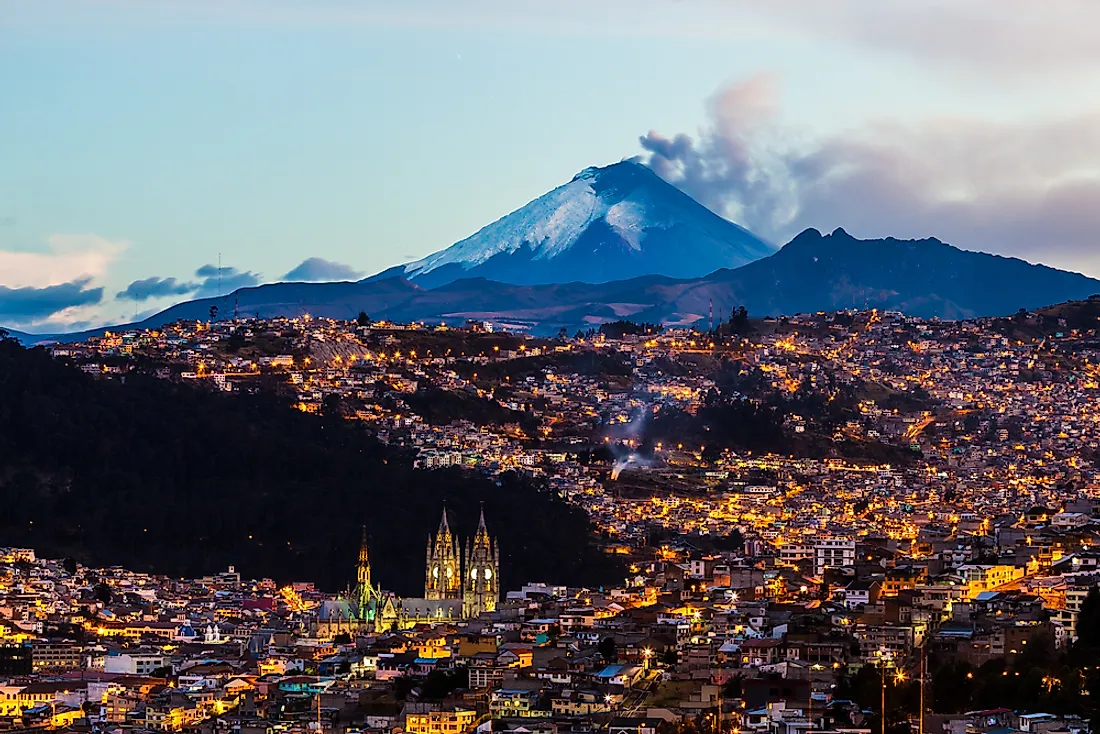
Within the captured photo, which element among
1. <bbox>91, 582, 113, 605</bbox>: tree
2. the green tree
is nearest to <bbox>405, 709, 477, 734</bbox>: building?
the green tree

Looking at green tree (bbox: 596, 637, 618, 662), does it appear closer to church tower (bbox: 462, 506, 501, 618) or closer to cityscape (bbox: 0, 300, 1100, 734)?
cityscape (bbox: 0, 300, 1100, 734)

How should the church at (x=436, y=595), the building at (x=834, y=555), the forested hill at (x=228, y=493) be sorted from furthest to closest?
the forested hill at (x=228, y=493) < the building at (x=834, y=555) < the church at (x=436, y=595)

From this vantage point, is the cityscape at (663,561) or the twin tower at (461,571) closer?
the cityscape at (663,561)

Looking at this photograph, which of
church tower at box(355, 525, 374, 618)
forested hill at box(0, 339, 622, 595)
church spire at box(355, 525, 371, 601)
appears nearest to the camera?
church tower at box(355, 525, 374, 618)

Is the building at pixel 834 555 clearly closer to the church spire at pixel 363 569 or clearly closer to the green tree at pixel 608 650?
the church spire at pixel 363 569

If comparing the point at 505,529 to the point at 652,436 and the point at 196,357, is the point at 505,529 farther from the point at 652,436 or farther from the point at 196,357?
the point at 196,357

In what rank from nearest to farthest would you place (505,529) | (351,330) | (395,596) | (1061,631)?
(1061,631), (395,596), (505,529), (351,330)

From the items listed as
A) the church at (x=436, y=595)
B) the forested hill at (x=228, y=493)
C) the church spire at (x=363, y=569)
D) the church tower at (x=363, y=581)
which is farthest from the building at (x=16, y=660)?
the forested hill at (x=228, y=493)

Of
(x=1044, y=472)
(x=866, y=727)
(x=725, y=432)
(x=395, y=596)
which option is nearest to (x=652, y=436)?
(x=725, y=432)
